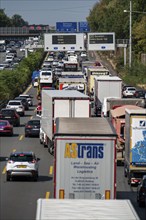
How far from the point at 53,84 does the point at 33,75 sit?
15968 mm

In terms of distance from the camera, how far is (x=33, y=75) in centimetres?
10719

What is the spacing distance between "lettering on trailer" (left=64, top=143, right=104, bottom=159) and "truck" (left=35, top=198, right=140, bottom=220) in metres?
7.32

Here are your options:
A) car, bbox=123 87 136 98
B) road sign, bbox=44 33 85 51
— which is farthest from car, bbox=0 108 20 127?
road sign, bbox=44 33 85 51

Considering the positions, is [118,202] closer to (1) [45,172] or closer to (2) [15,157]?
(2) [15,157]

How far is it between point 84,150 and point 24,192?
27.0 feet

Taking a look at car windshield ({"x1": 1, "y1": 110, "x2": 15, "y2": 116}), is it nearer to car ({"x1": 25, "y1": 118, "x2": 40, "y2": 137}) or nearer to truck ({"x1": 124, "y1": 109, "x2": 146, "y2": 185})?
car ({"x1": 25, "y1": 118, "x2": 40, "y2": 137})

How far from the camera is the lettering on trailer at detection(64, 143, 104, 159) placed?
26.6m

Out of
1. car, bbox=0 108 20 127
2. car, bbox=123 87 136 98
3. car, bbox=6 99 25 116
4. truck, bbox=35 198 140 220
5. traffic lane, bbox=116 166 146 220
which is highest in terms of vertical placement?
truck, bbox=35 198 140 220

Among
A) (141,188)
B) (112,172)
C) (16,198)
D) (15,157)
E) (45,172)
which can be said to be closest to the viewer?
(112,172)

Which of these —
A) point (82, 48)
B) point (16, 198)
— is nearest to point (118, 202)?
point (16, 198)

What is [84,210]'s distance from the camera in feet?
59.5

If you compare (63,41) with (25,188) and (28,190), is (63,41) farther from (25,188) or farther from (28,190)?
(28,190)

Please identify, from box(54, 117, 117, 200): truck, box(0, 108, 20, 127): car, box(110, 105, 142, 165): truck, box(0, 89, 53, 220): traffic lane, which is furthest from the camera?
box(0, 108, 20, 127): car

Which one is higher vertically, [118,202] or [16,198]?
[118,202]
